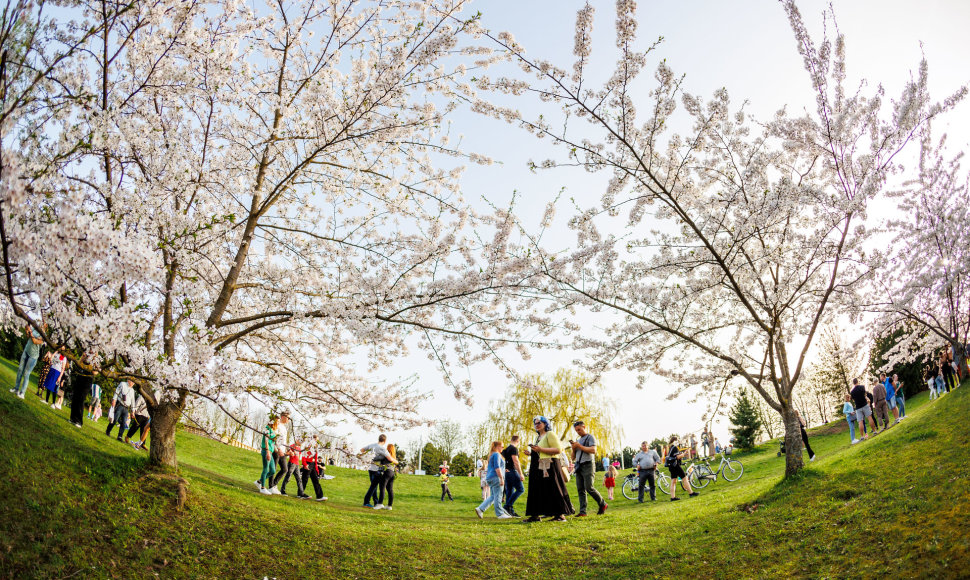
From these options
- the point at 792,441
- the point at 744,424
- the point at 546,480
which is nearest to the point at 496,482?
the point at 546,480

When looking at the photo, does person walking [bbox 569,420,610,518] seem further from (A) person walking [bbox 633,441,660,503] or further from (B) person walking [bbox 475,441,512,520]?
(A) person walking [bbox 633,441,660,503]

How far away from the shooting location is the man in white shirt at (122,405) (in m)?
10.2

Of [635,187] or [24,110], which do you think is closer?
[24,110]

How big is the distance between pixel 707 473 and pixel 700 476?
0.76ft

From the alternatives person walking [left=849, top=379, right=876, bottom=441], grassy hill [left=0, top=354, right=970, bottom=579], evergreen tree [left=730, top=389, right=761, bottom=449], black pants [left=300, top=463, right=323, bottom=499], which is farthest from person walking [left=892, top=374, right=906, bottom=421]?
black pants [left=300, top=463, right=323, bottom=499]

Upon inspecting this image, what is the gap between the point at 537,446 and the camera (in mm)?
8336

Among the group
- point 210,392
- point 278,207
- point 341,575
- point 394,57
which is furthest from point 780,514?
point 278,207

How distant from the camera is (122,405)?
10914 mm

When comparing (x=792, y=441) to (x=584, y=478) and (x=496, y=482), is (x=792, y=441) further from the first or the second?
(x=496, y=482)

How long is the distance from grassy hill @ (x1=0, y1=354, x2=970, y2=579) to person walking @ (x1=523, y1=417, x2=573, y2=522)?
374 millimetres

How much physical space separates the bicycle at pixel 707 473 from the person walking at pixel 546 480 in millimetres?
7784

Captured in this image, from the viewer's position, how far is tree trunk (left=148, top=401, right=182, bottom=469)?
6.22m

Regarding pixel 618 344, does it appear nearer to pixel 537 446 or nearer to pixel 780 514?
pixel 537 446

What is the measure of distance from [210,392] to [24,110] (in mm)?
2782
